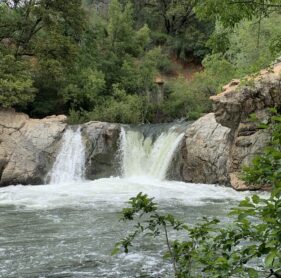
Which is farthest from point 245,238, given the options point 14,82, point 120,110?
point 120,110

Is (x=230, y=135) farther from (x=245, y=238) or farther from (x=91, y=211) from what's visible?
(x=245, y=238)

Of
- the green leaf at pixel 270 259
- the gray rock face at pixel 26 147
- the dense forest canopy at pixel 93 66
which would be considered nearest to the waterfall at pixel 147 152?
the gray rock face at pixel 26 147

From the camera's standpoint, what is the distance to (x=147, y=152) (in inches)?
660

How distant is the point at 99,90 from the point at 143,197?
1878 centimetres

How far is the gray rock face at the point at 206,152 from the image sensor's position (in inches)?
564

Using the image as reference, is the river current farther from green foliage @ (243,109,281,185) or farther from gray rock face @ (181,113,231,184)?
green foliage @ (243,109,281,185)

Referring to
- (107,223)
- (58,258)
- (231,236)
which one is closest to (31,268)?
(58,258)

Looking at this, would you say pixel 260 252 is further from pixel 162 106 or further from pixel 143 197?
pixel 162 106

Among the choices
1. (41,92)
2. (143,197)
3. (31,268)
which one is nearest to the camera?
(143,197)

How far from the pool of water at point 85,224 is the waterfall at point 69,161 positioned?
108 centimetres

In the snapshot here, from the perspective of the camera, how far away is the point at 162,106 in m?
22.8

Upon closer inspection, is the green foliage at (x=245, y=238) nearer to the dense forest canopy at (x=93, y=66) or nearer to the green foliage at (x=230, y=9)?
the green foliage at (x=230, y=9)

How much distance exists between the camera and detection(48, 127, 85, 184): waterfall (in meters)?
16.2

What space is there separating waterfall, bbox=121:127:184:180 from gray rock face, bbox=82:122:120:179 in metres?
0.31
